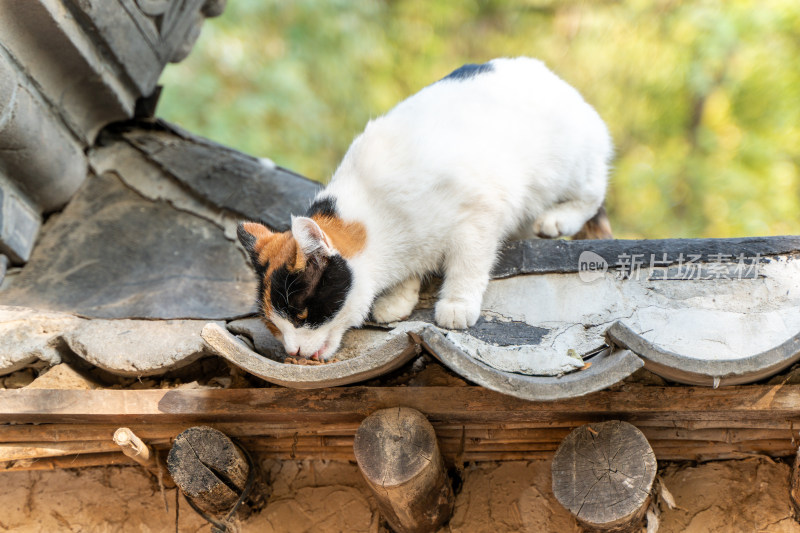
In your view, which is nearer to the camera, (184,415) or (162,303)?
(184,415)

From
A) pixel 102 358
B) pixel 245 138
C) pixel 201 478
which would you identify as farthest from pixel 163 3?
pixel 245 138

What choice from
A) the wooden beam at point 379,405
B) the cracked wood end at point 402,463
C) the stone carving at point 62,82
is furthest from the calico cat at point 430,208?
the stone carving at point 62,82

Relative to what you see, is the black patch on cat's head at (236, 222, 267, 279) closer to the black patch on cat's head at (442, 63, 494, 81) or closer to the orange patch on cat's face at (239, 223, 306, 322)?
the orange patch on cat's face at (239, 223, 306, 322)

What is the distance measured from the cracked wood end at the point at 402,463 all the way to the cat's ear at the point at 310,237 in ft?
1.56

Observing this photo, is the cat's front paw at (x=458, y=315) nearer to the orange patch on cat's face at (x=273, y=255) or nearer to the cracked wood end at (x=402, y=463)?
the cracked wood end at (x=402, y=463)

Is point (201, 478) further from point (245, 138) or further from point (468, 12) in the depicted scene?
point (468, 12)

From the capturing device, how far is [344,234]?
209 cm

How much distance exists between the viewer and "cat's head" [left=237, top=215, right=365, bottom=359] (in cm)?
189

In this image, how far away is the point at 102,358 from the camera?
212cm

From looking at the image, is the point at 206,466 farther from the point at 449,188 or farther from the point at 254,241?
the point at 449,188

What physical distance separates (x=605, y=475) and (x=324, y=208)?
3.69 feet

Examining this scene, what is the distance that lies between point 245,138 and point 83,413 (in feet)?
11.9

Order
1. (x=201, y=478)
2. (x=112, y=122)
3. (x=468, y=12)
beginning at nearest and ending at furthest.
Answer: (x=201, y=478) < (x=112, y=122) < (x=468, y=12)

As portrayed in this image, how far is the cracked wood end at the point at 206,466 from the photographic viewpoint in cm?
195
